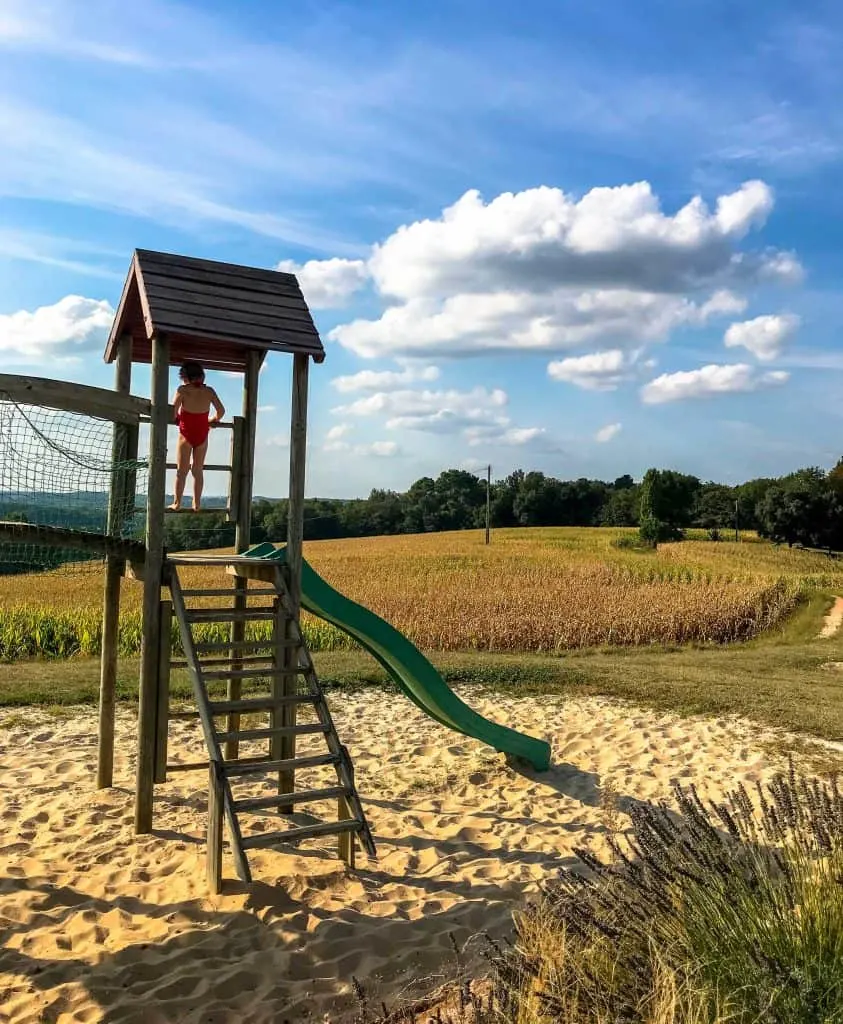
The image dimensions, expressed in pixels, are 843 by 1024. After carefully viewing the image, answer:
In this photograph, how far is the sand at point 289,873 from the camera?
184 inches

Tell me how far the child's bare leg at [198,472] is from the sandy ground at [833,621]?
16.5 metres

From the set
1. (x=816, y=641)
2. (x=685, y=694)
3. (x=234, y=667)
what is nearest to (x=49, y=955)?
(x=234, y=667)

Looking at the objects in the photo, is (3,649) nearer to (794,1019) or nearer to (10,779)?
(10,779)

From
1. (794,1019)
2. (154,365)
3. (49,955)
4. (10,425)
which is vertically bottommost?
(49,955)

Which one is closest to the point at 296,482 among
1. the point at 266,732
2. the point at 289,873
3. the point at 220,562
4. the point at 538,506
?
the point at 220,562

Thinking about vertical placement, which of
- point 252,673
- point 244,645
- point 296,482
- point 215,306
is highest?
point 215,306

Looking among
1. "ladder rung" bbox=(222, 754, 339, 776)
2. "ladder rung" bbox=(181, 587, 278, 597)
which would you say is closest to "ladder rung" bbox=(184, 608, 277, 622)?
"ladder rung" bbox=(181, 587, 278, 597)

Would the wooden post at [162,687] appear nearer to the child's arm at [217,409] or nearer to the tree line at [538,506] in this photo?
the child's arm at [217,409]

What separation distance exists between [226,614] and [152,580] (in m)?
0.63

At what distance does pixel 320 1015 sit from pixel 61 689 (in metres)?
8.68

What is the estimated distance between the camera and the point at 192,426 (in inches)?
301

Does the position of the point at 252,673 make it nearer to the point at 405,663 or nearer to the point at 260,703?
the point at 260,703

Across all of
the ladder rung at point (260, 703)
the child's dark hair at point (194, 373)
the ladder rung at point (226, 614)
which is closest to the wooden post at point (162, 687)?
the ladder rung at point (226, 614)

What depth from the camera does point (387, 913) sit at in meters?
5.56
